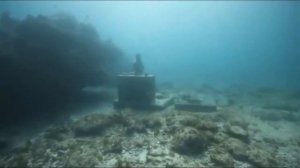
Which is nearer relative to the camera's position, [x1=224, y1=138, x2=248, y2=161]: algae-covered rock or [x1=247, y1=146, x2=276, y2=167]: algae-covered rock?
[x1=247, y1=146, x2=276, y2=167]: algae-covered rock

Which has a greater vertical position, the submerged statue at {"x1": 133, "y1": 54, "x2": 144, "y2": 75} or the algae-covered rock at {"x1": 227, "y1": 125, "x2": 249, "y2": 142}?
the submerged statue at {"x1": 133, "y1": 54, "x2": 144, "y2": 75}

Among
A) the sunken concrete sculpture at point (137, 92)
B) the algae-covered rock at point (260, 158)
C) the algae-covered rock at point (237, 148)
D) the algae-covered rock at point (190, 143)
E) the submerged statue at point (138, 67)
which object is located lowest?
the algae-covered rock at point (260, 158)

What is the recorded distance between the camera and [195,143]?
12578 millimetres

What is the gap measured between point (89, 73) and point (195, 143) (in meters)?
13.7

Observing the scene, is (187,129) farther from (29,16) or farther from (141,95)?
(29,16)

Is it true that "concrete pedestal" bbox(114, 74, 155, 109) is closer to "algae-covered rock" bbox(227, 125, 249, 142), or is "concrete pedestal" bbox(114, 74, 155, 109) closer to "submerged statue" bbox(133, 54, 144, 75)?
"submerged statue" bbox(133, 54, 144, 75)

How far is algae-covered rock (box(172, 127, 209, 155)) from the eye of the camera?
40.5 feet

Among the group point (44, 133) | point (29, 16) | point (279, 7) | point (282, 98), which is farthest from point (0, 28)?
point (279, 7)

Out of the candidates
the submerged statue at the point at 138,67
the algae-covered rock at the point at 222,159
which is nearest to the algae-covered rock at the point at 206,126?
the algae-covered rock at the point at 222,159

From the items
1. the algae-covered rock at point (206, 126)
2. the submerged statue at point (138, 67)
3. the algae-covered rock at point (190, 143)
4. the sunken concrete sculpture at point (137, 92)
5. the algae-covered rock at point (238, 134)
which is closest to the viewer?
the algae-covered rock at point (190, 143)

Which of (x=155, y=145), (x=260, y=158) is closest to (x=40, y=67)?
(x=155, y=145)

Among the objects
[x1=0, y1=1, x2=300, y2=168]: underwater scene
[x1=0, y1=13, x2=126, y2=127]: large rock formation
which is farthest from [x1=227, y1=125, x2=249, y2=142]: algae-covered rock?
[x1=0, y1=13, x2=126, y2=127]: large rock formation

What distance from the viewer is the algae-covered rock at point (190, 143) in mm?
12359

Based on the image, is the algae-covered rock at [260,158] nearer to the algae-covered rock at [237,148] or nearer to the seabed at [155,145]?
the seabed at [155,145]
